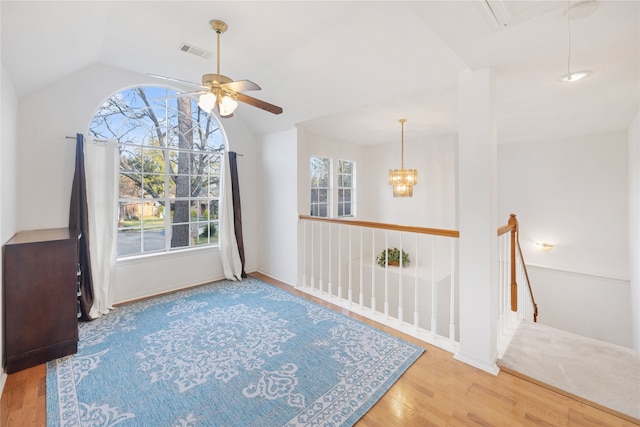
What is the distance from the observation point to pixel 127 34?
2.64 m

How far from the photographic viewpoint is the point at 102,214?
313cm

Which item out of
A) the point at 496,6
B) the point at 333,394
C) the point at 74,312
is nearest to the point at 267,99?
the point at 496,6

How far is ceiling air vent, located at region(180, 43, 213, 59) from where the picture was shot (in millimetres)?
2787

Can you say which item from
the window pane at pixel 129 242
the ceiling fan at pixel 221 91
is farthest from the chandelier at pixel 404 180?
the window pane at pixel 129 242

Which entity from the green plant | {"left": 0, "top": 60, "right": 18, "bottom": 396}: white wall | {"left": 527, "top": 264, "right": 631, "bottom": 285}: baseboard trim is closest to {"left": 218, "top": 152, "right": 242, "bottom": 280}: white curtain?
{"left": 0, "top": 60, "right": 18, "bottom": 396}: white wall

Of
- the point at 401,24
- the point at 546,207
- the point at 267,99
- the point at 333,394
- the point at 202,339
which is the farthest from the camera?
the point at 546,207

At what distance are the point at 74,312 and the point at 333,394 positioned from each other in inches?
89.1

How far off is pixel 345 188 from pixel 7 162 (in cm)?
459

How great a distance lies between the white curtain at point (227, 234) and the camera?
411cm

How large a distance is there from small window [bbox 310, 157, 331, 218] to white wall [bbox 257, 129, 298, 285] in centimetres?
93

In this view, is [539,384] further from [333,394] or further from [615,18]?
[615,18]

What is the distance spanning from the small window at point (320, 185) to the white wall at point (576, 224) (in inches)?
128

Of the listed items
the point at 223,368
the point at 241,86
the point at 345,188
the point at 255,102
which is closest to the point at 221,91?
the point at 241,86

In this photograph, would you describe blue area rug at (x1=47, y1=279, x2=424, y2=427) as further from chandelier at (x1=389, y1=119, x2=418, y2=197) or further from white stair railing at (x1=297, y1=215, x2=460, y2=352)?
chandelier at (x1=389, y1=119, x2=418, y2=197)
